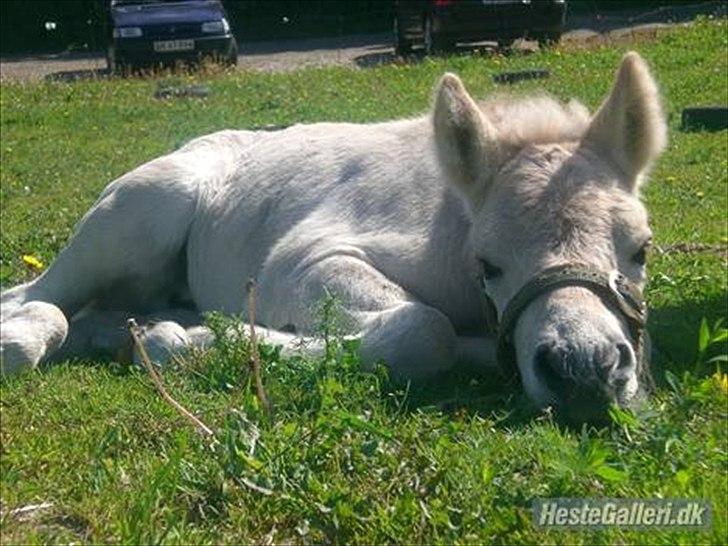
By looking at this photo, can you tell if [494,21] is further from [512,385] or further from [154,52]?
[512,385]

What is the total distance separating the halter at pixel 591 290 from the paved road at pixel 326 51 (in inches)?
869

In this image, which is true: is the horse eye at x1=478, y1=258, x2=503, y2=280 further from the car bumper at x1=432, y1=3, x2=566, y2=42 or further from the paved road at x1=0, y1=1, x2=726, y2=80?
the paved road at x1=0, y1=1, x2=726, y2=80

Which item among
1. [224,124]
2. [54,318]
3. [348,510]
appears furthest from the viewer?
[224,124]

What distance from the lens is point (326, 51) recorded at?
35281 millimetres

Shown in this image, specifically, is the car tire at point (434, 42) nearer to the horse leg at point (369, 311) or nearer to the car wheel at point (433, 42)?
the car wheel at point (433, 42)

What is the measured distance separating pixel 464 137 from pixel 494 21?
66.5 ft

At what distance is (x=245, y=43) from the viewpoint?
132 feet

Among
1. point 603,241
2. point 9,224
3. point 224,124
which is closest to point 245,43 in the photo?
point 224,124

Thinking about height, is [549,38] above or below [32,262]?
below

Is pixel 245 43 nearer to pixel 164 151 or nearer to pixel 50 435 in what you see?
pixel 164 151

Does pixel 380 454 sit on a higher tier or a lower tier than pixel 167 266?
higher

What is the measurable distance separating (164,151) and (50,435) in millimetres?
9590

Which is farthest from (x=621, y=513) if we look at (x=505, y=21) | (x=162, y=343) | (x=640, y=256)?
(x=505, y=21)

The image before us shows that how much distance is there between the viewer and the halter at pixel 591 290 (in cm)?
487
